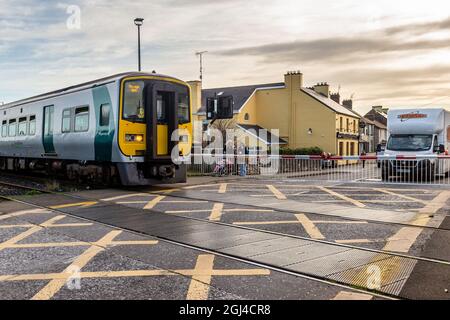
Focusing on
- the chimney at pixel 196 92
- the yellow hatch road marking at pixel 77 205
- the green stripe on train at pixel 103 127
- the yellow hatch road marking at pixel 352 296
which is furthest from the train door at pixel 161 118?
the chimney at pixel 196 92

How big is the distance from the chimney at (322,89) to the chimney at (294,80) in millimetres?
7533

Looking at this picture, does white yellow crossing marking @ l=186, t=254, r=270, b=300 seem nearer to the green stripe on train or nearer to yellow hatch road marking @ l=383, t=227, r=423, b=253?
yellow hatch road marking @ l=383, t=227, r=423, b=253

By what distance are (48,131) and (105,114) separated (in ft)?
16.8

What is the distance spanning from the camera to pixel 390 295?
450 centimetres

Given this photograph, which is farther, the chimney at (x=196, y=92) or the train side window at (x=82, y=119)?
the chimney at (x=196, y=92)

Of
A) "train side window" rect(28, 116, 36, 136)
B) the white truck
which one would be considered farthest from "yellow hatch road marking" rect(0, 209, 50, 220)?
the white truck

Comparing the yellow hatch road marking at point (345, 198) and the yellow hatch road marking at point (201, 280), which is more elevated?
the yellow hatch road marking at point (345, 198)

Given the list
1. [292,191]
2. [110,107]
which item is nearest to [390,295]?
[292,191]

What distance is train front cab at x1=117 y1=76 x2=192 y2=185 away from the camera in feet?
44.7

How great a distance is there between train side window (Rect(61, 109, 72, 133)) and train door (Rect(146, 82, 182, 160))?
393cm

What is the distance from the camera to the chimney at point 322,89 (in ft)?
158

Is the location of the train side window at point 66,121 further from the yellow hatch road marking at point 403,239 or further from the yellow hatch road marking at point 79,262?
the yellow hatch road marking at point 403,239
